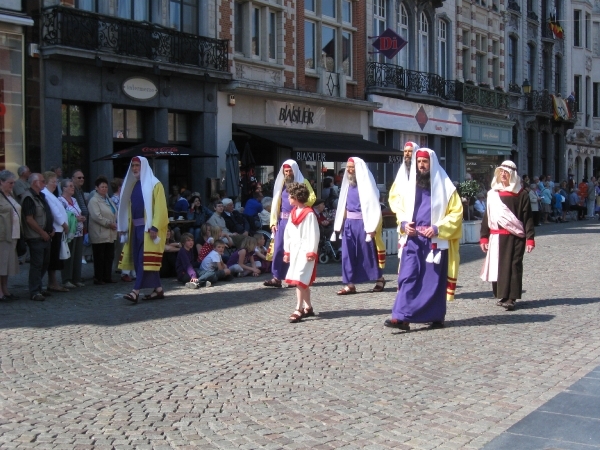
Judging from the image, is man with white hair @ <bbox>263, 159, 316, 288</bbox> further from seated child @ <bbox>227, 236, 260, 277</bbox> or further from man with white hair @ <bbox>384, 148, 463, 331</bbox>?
man with white hair @ <bbox>384, 148, 463, 331</bbox>

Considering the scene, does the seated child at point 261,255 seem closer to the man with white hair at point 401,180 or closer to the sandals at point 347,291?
the sandals at point 347,291

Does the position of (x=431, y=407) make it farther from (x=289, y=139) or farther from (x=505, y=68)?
(x=505, y=68)

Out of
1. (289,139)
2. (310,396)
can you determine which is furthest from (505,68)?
(310,396)

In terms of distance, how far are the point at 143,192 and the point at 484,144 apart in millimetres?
29359

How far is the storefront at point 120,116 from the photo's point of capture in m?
18.9

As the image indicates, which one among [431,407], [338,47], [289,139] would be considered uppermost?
[338,47]

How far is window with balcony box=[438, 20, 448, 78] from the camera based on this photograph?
1416 inches

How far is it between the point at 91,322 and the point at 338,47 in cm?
2060

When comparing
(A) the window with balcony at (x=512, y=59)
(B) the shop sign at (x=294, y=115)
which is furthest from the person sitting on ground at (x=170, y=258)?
(A) the window with balcony at (x=512, y=59)

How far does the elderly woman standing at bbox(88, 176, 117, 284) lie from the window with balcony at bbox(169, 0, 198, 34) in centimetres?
939

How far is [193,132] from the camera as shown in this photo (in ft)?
76.6

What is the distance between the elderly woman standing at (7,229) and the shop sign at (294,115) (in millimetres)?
14096

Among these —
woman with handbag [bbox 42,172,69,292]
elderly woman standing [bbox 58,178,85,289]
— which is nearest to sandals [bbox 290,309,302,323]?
woman with handbag [bbox 42,172,69,292]

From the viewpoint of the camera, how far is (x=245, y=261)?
15.5m
